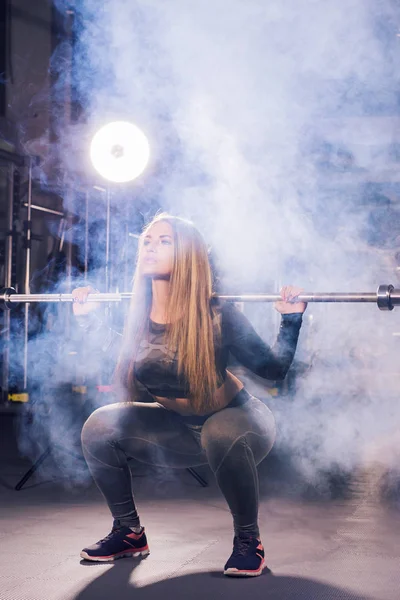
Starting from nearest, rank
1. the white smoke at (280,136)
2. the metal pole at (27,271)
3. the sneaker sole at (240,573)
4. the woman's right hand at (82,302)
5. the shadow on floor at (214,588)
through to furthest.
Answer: the shadow on floor at (214,588)
the sneaker sole at (240,573)
the woman's right hand at (82,302)
the white smoke at (280,136)
the metal pole at (27,271)

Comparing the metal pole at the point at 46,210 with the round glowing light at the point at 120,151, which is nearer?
the round glowing light at the point at 120,151

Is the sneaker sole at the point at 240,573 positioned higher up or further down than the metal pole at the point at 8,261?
further down

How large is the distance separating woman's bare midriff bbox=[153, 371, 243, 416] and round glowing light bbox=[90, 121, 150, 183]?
79.2 inches

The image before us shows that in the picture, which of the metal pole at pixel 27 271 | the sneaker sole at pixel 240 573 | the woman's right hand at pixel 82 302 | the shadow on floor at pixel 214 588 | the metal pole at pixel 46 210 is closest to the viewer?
the shadow on floor at pixel 214 588

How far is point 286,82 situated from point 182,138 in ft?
2.48

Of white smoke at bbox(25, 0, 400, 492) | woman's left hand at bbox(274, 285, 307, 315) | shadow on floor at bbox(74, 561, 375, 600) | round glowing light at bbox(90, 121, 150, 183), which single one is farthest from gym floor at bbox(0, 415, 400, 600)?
round glowing light at bbox(90, 121, 150, 183)

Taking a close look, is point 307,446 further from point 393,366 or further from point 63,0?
point 63,0

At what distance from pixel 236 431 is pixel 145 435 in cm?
25

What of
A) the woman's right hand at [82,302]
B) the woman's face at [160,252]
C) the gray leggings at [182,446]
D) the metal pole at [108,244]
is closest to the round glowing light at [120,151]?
the metal pole at [108,244]

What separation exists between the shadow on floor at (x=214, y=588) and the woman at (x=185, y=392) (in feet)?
0.17

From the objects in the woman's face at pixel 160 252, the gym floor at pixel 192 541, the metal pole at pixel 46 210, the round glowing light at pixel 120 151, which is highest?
the round glowing light at pixel 120 151

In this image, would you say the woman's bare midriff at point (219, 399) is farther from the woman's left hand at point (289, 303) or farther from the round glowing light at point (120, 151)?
the round glowing light at point (120, 151)

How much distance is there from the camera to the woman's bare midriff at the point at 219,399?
191 cm

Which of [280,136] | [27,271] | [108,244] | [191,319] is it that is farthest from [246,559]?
[280,136]
